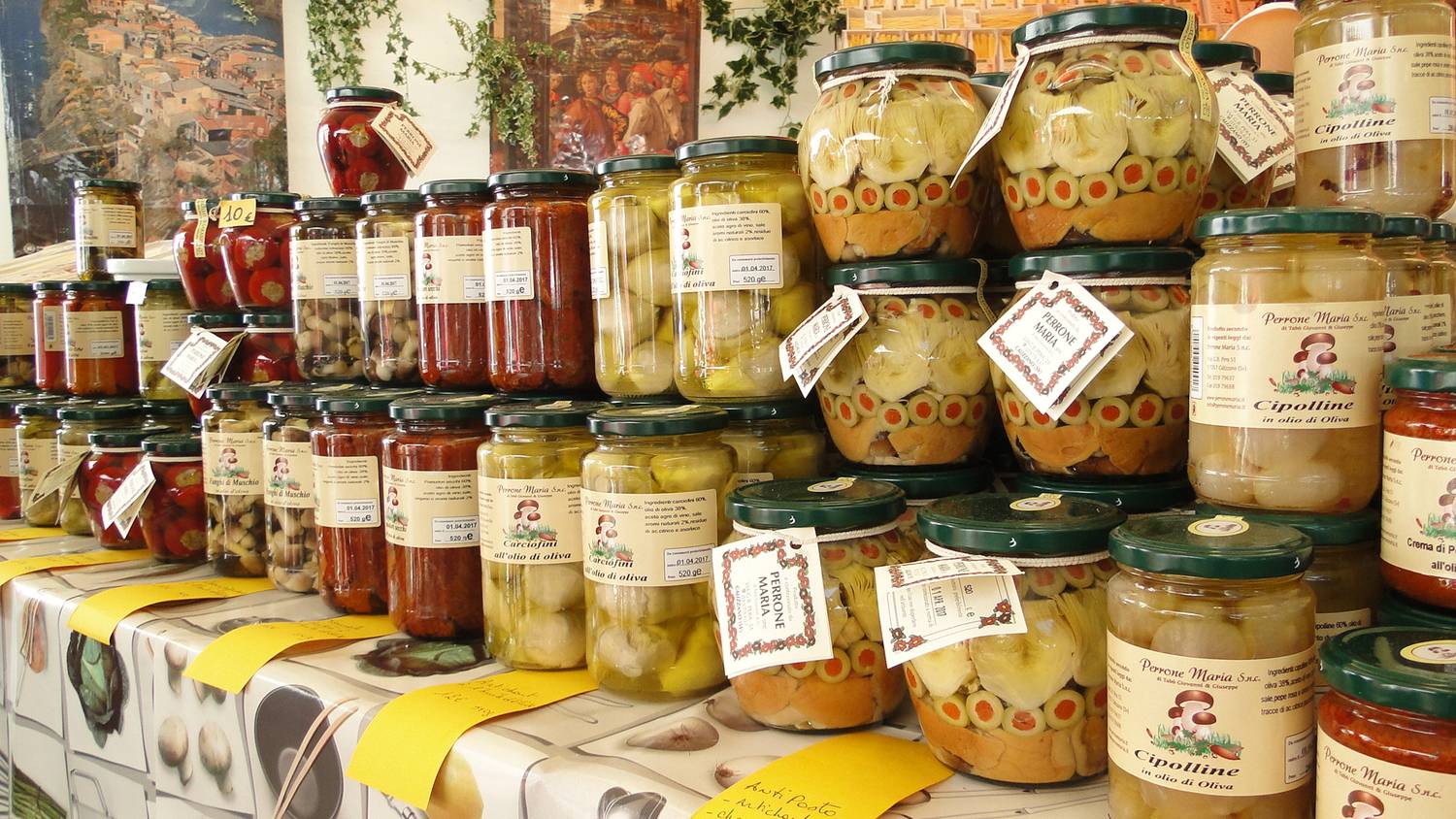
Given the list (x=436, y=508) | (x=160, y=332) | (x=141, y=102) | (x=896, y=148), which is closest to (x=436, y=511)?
(x=436, y=508)

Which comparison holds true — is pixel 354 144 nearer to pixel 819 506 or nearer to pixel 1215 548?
pixel 819 506

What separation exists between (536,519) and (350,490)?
1.19 feet

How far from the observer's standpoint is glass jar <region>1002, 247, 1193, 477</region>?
938 millimetres

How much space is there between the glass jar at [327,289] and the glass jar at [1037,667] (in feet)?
3.50

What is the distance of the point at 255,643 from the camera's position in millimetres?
1260

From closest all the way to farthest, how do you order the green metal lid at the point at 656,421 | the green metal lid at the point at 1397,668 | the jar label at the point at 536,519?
the green metal lid at the point at 1397,668, the green metal lid at the point at 656,421, the jar label at the point at 536,519

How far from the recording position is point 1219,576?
678mm

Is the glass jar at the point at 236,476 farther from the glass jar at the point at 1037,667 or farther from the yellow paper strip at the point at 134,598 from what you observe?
the glass jar at the point at 1037,667

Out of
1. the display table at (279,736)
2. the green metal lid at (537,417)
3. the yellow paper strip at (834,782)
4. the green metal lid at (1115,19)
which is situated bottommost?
the display table at (279,736)

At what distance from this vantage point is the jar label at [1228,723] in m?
0.69

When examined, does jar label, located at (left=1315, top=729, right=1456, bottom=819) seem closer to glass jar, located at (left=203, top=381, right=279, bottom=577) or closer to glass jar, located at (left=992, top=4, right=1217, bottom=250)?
glass jar, located at (left=992, top=4, right=1217, bottom=250)

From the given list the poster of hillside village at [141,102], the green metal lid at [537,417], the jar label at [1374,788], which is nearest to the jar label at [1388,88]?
the jar label at [1374,788]

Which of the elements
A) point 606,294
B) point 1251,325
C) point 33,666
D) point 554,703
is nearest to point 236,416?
point 33,666

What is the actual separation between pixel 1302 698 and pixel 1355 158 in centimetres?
52
